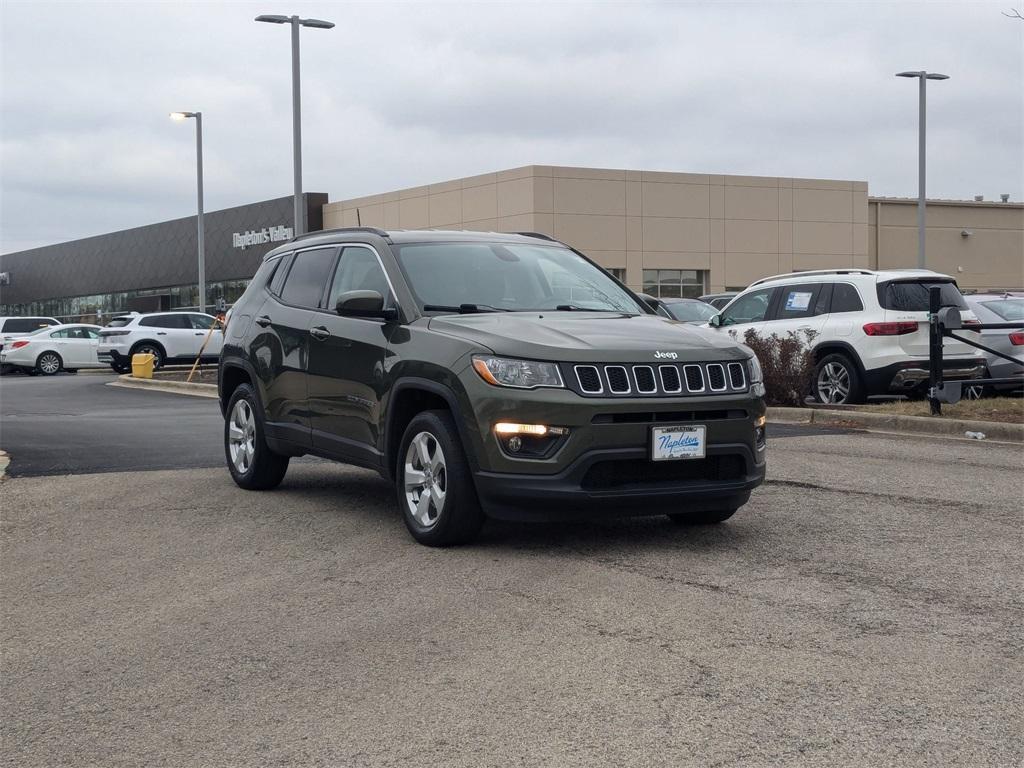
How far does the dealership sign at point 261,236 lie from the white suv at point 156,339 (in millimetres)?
23236

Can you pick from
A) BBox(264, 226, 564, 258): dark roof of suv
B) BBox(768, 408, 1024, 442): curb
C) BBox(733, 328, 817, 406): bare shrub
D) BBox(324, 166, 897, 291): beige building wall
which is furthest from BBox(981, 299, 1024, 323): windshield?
BBox(324, 166, 897, 291): beige building wall

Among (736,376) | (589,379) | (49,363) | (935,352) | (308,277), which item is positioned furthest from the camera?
(49,363)

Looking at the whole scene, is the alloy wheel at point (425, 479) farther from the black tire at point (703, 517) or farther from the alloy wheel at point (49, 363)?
the alloy wheel at point (49, 363)

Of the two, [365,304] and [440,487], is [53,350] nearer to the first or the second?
[365,304]

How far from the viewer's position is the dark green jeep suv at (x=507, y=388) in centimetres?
659

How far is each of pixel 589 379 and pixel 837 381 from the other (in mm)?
9537

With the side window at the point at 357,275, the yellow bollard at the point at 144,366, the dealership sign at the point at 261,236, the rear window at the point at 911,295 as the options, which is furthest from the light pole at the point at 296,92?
the dealership sign at the point at 261,236

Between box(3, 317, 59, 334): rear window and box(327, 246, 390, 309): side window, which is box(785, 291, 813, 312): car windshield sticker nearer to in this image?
box(327, 246, 390, 309): side window

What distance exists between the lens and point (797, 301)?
16.2m

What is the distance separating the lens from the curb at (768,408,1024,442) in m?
13.1

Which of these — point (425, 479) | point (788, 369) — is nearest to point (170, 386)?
point (788, 369)

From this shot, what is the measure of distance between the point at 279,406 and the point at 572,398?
3112mm

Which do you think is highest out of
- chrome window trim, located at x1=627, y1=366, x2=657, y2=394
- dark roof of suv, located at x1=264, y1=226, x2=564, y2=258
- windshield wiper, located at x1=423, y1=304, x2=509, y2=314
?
dark roof of suv, located at x1=264, y1=226, x2=564, y2=258

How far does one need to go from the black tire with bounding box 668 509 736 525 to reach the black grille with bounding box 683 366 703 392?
963mm
